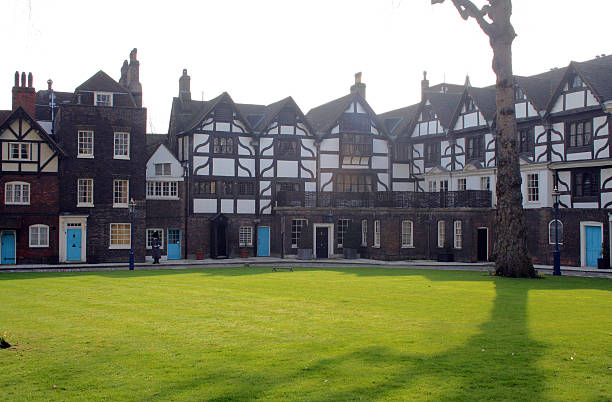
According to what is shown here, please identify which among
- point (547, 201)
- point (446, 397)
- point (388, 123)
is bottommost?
point (446, 397)

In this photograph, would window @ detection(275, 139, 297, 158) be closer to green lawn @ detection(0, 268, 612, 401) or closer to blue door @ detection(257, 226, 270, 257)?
blue door @ detection(257, 226, 270, 257)

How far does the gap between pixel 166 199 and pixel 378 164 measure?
15.3m

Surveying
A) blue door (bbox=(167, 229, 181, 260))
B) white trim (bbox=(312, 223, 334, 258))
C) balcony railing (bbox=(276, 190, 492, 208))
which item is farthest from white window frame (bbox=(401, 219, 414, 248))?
blue door (bbox=(167, 229, 181, 260))

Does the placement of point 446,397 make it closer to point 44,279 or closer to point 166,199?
point 44,279

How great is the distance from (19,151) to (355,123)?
71.9 feet

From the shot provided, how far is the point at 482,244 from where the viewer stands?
1567 inches

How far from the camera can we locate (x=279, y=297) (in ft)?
59.9

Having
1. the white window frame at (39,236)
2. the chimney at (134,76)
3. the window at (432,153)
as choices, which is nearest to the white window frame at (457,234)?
the window at (432,153)

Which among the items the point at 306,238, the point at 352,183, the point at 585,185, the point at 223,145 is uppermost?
the point at 223,145

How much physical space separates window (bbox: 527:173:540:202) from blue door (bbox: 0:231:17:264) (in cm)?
2978

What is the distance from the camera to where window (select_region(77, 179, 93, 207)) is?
121 ft

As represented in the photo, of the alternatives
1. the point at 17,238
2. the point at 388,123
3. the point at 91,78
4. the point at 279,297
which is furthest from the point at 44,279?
the point at 388,123

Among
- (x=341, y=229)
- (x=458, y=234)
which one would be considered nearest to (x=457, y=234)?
(x=458, y=234)

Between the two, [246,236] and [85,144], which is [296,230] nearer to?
[246,236]
